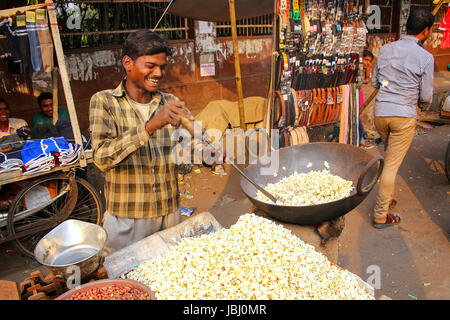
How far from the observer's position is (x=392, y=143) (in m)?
3.75

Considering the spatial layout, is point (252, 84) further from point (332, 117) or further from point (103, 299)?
point (103, 299)

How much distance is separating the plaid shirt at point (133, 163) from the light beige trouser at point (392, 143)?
8.62 ft

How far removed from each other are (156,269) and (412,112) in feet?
10.7

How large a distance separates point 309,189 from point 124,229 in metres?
1.37

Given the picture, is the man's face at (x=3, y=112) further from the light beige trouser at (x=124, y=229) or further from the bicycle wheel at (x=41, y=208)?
the light beige trouser at (x=124, y=229)

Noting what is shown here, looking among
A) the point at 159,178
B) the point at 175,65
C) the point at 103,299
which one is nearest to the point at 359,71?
the point at 175,65

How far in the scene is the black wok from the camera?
2.10 meters

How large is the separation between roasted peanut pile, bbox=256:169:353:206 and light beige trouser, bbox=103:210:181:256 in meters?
0.77

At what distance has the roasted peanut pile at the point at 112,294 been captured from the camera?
1368mm

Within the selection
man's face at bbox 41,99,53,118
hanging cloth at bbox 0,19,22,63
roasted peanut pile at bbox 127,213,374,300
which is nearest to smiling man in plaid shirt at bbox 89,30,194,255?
roasted peanut pile at bbox 127,213,374,300

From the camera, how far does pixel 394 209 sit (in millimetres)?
4453

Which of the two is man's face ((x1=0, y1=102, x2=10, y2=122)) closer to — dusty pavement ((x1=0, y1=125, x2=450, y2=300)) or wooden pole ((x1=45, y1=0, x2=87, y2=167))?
wooden pole ((x1=45, y1=0, x2=87, y2=167))

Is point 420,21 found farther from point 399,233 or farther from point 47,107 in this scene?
point 47,107

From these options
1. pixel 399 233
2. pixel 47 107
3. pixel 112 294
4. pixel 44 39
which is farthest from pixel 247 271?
pixel 47 107
